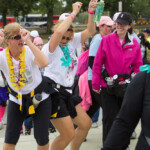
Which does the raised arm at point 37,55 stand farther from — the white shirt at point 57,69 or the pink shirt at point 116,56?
the pink shirt at point 116,56

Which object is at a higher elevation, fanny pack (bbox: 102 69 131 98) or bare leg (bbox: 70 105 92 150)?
fanny pack (bbox: 102 69 131 98)

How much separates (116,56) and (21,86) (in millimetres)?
1231

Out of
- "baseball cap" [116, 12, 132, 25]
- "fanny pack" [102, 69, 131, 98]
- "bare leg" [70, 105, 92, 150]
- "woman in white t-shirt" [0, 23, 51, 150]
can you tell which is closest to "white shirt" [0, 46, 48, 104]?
"woman in white t-shirt" [0, 23, 51, 150]

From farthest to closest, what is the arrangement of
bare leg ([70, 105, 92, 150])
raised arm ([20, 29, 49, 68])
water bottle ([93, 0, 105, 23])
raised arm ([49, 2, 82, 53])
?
water bottle ([93, 0, 105, 23]), bare leg ([70, 105, 92, 150]), raised arm ([49, 2, 82, 53]), raised arm ([20, 29, 49, 68])

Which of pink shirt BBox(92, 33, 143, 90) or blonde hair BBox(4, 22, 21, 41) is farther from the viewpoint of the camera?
pink shirt BBox(92, 33, 143, 90)

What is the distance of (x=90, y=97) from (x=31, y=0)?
109ft

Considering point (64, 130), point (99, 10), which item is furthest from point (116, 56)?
point (64, 130)

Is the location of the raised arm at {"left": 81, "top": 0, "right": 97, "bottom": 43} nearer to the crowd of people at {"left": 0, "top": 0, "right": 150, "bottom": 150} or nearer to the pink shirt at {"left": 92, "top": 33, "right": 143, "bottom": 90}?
the crowd of people at {"left": 0, "top": 0, "right": 150, "bottom": 150}

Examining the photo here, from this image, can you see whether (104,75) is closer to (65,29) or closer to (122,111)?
(65,29)

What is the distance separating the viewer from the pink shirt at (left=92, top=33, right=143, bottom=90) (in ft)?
13.0

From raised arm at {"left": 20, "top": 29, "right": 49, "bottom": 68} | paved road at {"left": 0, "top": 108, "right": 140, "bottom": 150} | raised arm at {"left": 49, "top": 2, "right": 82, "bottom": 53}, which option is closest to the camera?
raised arm at {"left": 20, "top": 29, "right": 49, "bottom": 68}

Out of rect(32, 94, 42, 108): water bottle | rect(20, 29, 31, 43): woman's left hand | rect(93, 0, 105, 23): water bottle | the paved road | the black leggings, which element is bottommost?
the paved road

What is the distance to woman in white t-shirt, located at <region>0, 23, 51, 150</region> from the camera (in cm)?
331

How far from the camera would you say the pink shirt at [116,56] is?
156 inches
